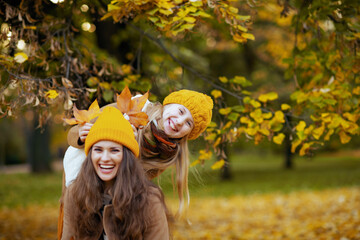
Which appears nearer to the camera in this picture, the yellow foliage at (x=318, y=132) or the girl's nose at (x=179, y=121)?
the girl's nose at (x=179, y=121)

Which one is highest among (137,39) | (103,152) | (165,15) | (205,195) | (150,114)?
(137,39)

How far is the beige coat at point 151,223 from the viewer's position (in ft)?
6.74

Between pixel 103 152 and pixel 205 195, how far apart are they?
9193mm

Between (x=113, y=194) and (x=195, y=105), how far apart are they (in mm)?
949

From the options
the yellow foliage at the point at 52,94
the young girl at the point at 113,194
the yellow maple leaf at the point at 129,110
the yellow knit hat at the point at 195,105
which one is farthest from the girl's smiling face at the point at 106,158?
the yellow foliage at the point at 52,94

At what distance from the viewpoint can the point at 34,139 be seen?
17.3 metres

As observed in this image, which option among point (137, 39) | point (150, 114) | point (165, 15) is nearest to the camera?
point (150, 114)

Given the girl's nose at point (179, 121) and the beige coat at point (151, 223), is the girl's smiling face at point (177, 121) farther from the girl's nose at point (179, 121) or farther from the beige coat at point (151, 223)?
the beige coat at point (151, 223)

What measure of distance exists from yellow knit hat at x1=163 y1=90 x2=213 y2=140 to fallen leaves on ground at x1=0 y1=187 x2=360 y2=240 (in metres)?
2.58

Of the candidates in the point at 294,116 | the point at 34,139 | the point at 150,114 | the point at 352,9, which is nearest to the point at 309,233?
the point at 294,116

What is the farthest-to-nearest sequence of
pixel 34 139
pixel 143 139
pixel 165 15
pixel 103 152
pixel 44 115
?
pixel 34 139
pixel 44 115
pixel 165 15
pixel 143 139
pixel 103 152

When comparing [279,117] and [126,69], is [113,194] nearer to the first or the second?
[279,117]

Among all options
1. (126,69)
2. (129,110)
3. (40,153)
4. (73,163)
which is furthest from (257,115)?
(40,153)

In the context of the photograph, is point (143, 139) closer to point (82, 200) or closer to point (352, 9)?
point (82, 200)
